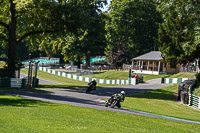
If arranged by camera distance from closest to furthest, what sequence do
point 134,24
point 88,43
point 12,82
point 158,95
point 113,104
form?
1. point 113,104
2. point 12,82
3. point 158,95
4. point 88,43
5. point 134,24

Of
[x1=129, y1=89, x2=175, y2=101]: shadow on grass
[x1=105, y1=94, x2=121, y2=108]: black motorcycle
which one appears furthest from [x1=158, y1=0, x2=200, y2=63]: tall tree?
[x1=105, y1=94, x2=121, y2=108]: black motorcycle

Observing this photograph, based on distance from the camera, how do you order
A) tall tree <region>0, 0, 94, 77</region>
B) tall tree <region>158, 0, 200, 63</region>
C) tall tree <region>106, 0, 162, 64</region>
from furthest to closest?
tall tree <region>106, 0, 162, 64</region> < tall tree <region>158, 0, 200, 63</region> < tall tree <region>0, 0, 94, 77</region>

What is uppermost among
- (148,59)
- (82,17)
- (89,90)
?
(82,17)

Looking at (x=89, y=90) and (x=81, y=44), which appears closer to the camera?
(x=89, y=90)

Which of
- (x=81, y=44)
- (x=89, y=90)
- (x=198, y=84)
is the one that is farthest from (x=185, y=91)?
(x=81, y=44)

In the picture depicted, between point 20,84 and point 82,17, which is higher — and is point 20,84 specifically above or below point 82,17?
below

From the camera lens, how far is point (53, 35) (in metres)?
33.2

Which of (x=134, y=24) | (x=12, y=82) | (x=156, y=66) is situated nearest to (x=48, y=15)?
(x=12, y=82)

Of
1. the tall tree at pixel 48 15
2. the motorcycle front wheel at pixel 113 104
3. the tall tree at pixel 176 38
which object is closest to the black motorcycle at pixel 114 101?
the motorcycle front wheel at pixel 113 104

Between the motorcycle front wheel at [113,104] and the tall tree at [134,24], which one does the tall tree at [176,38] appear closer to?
the motorcycle front wheel at [113,104]

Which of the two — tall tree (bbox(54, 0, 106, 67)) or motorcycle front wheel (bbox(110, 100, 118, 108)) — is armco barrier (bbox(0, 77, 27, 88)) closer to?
motorcycle front wheel (bbox(110, 100, 118, 108))

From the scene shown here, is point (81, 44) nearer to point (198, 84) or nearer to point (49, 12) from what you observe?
point (49, 12)

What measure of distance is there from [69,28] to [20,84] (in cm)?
864

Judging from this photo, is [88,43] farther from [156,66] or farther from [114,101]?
[114,101]
